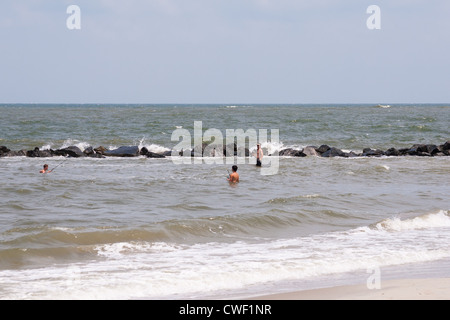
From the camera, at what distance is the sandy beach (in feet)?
20.2

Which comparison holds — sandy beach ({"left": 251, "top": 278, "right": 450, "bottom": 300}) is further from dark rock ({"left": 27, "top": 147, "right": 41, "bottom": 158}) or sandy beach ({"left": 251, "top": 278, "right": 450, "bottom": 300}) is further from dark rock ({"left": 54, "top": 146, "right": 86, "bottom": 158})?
dark rock ({"left": 27, "top": 147, "right": 41, "bottom": 158})

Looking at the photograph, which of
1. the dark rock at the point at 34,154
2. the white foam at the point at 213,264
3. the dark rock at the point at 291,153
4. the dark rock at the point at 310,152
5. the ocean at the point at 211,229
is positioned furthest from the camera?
the dark rock at the point at 310,152

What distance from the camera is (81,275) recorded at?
7.31 meters

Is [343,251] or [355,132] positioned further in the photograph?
[355,132]

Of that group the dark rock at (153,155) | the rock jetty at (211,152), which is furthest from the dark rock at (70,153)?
the dark rock at (153,155)

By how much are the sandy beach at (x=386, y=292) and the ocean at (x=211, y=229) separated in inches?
15.4

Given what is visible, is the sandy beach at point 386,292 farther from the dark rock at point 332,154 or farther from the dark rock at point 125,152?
the dark rock at point 125,152

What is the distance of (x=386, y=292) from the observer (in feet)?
20.8

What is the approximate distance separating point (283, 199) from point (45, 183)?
6.34m

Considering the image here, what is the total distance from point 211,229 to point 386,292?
4.40 m

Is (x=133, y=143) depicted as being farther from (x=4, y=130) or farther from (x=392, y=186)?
(x=392, y=186)

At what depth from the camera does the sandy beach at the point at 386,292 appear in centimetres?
617
